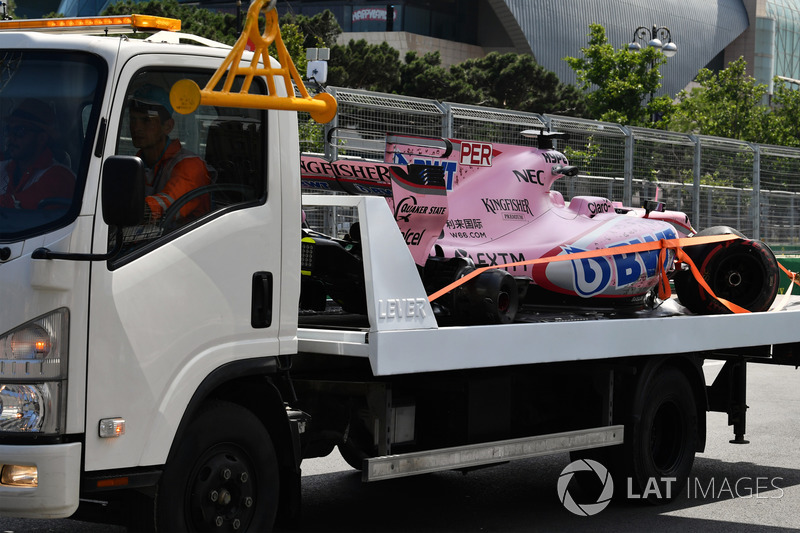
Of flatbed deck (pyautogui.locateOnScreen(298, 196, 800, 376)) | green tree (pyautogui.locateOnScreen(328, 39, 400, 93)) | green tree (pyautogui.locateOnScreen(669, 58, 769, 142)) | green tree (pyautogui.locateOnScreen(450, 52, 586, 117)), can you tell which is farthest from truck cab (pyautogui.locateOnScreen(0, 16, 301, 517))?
green tree (pyautogui.locateOnScreen(450, 52, 586, 117))

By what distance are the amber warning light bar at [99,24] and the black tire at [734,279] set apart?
4.62m

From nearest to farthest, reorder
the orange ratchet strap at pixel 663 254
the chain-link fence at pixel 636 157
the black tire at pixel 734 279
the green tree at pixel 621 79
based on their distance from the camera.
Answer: the orange ratchet strap at pixel 663 254
the black tire at pixel 734 279
the chain-link fence at pixel 636 157
the green tree at pixel 621 79

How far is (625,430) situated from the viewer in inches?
301

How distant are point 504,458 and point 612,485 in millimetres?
1363

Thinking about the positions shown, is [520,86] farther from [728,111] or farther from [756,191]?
[756,191]

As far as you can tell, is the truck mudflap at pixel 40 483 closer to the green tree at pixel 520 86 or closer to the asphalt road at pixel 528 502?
the asphalt road at pixel 528 502

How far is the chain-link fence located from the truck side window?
7.59 ft

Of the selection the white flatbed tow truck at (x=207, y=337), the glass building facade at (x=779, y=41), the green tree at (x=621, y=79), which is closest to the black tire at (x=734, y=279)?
the white flatbed tow truck at (x=207, y=337)

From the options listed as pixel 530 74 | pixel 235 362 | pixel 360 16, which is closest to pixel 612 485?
pixel 235 362

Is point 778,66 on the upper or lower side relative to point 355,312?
upper

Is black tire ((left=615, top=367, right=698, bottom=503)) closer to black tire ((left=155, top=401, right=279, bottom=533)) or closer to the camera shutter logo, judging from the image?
the camera shutter logo

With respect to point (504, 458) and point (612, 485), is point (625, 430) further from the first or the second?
point (504, 458)

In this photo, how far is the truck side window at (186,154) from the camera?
16.5 ft

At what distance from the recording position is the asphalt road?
23.6ft
